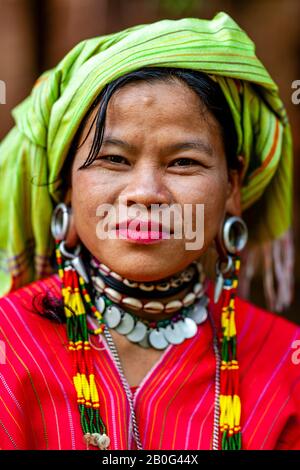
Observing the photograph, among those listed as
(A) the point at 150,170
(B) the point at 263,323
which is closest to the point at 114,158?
(A) the point at 150,170

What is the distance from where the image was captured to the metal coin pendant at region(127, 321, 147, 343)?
1948 millimetres

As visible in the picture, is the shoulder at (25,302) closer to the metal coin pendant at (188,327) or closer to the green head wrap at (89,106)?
the green head wrap at (89,106)

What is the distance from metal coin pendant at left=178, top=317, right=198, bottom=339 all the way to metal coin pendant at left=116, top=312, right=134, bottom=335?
0.50 ft

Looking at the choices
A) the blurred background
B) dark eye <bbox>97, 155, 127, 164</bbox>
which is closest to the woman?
dark eye <bbox>97, 155, 127, 164</bbox>

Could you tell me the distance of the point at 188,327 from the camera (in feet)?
6.61

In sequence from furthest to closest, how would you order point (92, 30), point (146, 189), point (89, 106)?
point (92, 30)
point (89, 106)
point (146, 189)

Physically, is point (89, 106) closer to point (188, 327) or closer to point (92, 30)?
point (188, 327)

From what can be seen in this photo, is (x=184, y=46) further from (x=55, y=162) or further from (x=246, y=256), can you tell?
(x=246, y=256)

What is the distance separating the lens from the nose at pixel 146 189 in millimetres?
1757

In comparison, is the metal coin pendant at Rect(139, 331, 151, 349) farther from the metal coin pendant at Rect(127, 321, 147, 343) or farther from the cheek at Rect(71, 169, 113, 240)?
the cheek at Rect(71, 169, 113, 240)

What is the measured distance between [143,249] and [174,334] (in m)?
0.32

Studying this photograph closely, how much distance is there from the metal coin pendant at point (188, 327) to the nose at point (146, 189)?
0.40m
